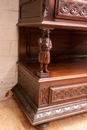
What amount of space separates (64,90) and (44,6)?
0.56 m

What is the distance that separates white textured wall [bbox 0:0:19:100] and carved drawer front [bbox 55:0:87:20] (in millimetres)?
556

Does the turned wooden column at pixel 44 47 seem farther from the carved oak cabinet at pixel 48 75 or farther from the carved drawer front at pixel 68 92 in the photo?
the carved drawer front at pixel 68 92

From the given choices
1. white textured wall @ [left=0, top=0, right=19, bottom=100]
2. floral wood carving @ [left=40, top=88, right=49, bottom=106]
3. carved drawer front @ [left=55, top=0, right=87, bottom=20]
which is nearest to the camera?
carved drawer front @ [left=55, top=0, right=87, bottom=20]

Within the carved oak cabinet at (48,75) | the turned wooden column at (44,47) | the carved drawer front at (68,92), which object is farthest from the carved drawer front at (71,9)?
the carved drawer front at (68,92)

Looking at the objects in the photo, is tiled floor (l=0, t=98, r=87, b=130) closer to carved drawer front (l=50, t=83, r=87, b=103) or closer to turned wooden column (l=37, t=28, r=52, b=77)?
carved drawer front (l=50, t=83, r=87, b=103)

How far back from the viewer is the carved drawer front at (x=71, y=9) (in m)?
0.82

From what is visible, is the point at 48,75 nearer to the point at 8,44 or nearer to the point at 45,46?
the point at 45,46

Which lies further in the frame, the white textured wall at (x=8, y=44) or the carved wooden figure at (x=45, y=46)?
the white textured wall at (x=8, y=44)

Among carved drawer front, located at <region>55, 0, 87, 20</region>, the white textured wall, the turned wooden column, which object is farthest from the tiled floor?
carved drawer front, located at <region>55, 0, 87, 20</region>

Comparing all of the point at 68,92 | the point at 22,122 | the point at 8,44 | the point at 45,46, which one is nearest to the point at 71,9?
the point at 45,46

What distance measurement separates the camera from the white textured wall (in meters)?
1.23

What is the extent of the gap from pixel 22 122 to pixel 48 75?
0.40 m

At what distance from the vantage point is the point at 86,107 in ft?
3.57

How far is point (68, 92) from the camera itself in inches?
41.4
